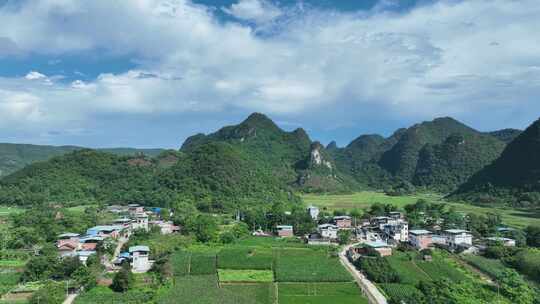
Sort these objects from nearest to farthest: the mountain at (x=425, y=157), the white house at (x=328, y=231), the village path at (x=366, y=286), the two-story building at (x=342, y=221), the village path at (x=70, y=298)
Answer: the village path at (x=70, y=298), the village path at (x=366, y=286), the white house at (x=328, y=231), the two-story building at (x=342, y=221), the mountain at (x=425, y=157)

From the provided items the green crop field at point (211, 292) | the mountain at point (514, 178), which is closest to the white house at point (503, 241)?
the green crop field at point (211, 292)

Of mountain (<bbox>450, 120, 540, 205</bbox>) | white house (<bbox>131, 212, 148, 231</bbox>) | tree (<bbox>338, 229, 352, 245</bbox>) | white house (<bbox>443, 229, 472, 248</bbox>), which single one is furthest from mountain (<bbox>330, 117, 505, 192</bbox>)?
white house (<bbox>131, 212, 148, 231</bbox>)

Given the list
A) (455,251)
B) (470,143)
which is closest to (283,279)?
(455,251)

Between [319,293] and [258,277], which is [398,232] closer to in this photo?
[319,293]

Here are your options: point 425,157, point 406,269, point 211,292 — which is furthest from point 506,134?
point 211,292

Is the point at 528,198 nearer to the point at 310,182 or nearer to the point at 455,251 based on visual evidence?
the point at 455,251

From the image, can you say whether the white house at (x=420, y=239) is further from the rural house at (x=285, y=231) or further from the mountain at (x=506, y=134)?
the mountain at (x=506, y=134)

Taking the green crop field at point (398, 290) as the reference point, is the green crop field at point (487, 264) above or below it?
above

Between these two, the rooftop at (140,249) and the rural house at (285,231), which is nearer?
the rooftop at (140,249)
